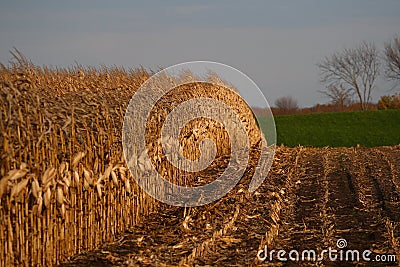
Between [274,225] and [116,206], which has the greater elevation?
[116,206]

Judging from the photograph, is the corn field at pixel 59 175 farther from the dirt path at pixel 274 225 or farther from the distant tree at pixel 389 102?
the distant tree at pixel 389 102

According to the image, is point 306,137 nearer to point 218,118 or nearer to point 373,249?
point 218,118

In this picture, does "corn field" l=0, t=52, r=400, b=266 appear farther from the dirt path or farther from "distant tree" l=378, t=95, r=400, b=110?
"distant tree" l=378, t=95, r=400, b=110

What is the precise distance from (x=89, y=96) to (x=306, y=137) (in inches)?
881

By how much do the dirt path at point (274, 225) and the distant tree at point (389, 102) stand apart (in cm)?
3073

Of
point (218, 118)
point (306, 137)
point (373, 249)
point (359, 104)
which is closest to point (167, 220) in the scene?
point (373, 249)

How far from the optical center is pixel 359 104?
5588 cm
